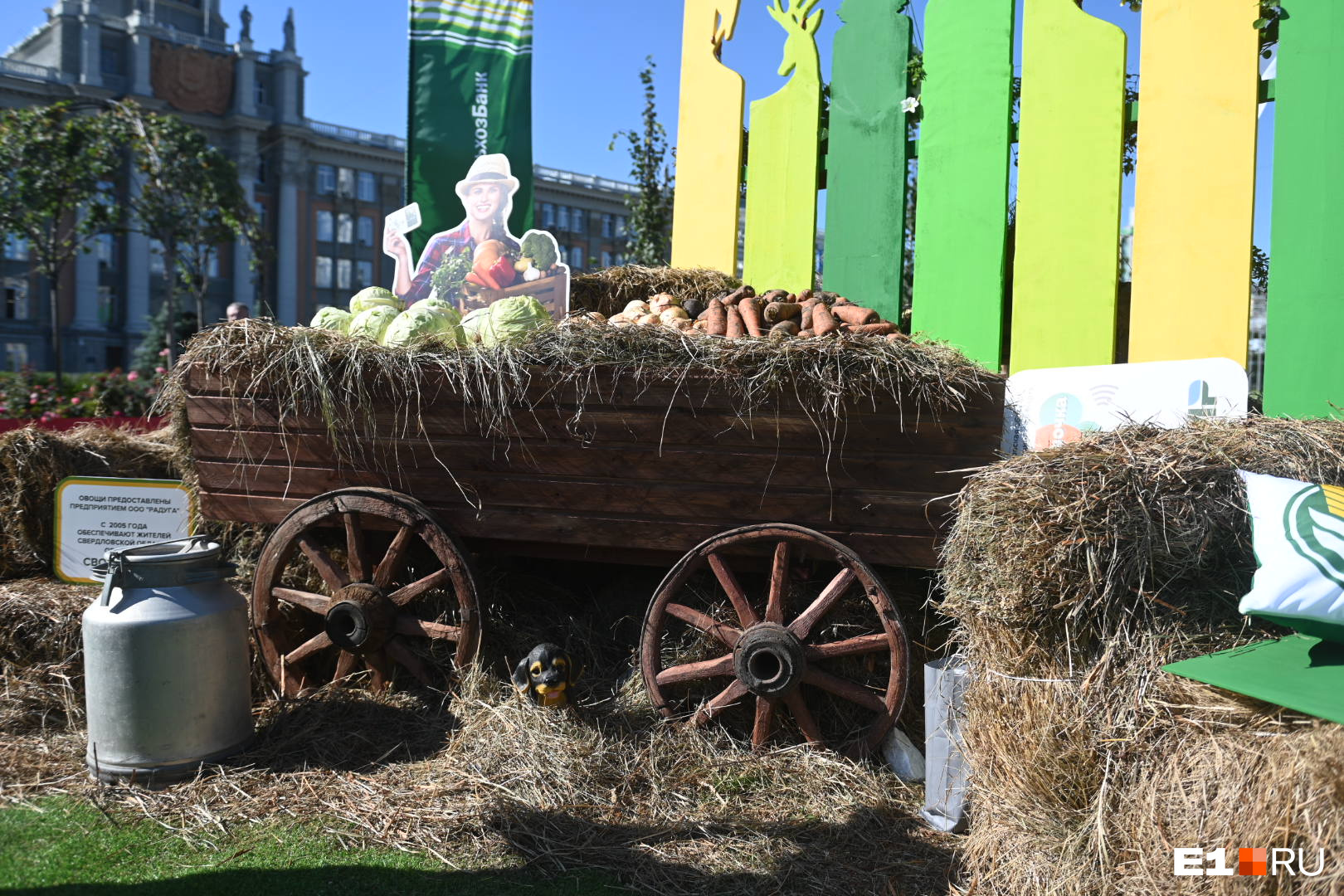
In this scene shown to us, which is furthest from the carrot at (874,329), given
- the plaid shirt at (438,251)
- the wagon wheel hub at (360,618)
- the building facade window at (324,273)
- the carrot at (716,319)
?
the building facade window at (324,273)

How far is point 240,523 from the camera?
4.38 m

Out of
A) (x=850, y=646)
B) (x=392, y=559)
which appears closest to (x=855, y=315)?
(x=850, y=646)

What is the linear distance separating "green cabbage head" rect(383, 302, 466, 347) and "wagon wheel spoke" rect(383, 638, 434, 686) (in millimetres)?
1240

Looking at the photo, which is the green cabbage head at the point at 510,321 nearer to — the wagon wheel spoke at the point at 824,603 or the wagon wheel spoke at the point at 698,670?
the wagon wheel spoke at the point at 698,670

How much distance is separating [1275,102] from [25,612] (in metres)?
5.69

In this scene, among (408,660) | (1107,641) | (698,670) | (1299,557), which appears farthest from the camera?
(408,660)

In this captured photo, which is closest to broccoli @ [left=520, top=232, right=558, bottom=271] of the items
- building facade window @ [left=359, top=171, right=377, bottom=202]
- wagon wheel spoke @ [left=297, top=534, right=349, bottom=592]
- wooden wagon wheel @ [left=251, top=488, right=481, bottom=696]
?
wooden wagon wheel @ [left=251, top=488, right=481, bottom=696]

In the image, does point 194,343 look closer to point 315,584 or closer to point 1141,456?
point 315,584

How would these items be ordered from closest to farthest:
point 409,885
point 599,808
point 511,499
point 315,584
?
point 409,885 → point 599,808 → point 511,499 → point 315,584

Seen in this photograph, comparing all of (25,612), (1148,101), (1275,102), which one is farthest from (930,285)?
(25,612)

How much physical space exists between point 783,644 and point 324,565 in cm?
192

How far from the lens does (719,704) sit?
3.48 metres

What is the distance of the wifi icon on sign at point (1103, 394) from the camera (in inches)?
145

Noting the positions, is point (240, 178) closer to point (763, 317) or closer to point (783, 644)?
point (763, 317)
